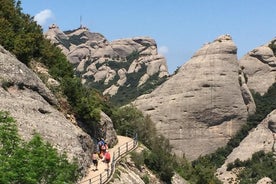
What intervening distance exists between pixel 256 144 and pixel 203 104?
14617 mm

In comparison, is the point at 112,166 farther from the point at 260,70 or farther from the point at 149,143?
the point at 260,70

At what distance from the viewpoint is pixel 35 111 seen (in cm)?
3547

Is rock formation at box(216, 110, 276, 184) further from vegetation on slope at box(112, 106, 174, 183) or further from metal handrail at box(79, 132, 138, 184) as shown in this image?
metal handrail at box(79, 132, 138, 184)

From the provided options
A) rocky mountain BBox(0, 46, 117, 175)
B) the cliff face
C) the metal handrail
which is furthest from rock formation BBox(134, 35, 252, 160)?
the cliff face

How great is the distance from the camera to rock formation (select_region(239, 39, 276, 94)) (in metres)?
116

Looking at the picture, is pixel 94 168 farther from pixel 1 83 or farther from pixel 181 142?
pixel 181 142

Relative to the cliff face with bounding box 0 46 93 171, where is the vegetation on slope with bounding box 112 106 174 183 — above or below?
below

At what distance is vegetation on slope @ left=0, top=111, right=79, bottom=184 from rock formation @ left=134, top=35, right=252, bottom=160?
82586 millimetres

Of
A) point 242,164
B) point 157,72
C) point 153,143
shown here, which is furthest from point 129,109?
point 157,72

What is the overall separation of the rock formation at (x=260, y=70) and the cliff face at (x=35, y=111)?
81619 millimetres

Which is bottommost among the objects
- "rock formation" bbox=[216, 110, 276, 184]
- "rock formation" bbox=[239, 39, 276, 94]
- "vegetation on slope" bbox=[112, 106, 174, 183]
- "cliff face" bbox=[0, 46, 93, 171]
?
"rock formation" bbox=[216, 110, 276, 184]

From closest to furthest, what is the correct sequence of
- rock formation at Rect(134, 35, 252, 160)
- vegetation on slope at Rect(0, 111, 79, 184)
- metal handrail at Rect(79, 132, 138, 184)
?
vegetation on slope at Rect(0, 111, 79, 184) → metal handrail at Rect(79, 132, 138, 184) → rock formation at Rect(134, 35, 252, 160)

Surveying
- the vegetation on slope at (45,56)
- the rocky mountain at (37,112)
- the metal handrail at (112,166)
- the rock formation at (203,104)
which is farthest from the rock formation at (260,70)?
the rocky mountain at (37,112)

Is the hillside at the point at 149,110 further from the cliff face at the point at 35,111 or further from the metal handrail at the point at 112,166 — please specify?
the metal handrail at the point at 112,166
